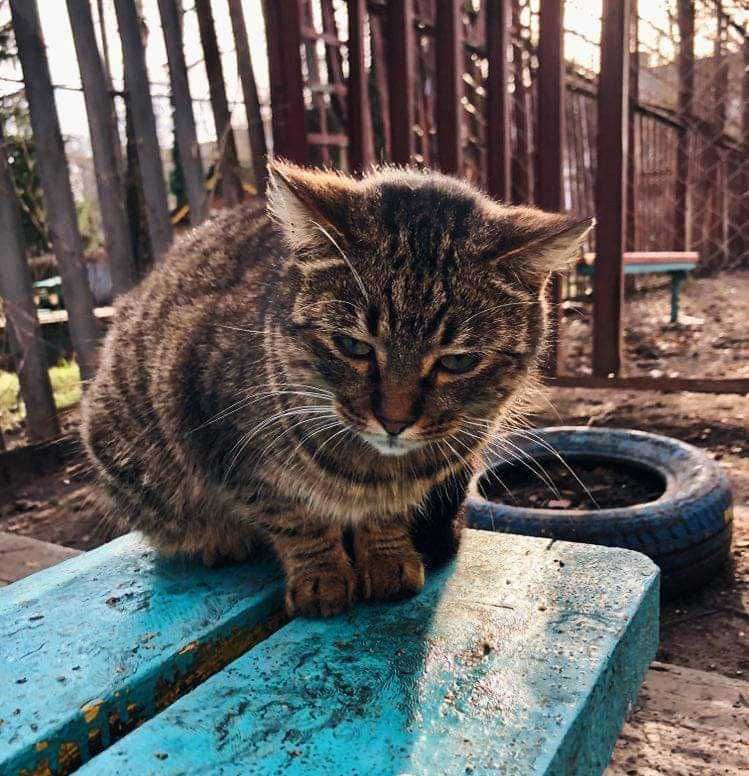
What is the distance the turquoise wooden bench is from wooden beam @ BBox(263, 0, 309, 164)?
91.6 inches

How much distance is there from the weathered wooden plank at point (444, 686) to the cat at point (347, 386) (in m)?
0.16

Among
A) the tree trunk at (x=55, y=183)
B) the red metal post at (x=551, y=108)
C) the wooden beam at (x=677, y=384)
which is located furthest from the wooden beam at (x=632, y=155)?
the tree trunk at (x=55, y=183)

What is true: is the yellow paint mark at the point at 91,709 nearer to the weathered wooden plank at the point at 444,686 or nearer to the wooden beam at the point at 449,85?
the weathered wooden plank at the point at 444,686

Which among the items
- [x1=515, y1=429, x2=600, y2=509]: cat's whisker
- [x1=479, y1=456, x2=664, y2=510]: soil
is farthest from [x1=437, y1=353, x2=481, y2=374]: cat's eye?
[x1=479, y1=456, x2=664, y2=510]: soil

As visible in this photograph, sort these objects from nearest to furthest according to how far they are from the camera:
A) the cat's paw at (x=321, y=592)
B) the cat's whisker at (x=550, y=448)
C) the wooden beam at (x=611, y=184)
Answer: the cat's paw at (x=321, y=592), the cat's whisker at (x=550, y=448), the wooden beam at (x=611, y=184)

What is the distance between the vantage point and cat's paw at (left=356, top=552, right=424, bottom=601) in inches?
55.7

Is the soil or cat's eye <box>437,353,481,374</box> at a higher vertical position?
cat's eye <box>437,353,481,374</box>

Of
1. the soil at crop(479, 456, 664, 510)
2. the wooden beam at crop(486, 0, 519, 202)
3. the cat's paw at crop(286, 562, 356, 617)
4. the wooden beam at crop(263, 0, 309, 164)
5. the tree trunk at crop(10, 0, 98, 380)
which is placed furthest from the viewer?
the wooden beam at crop(486, 0, 519, 202)

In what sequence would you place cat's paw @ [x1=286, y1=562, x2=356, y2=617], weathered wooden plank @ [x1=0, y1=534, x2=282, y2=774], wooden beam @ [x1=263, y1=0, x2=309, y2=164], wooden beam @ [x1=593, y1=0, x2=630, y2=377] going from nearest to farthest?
weathered wooden plank @ [x1=0, y1=534, x2=282, y2=774], cat's paw @ [x1=286, y1=562, x2=356, y2=617], wooden beam @ [x1=263, y1=0, x2=309, y2=164], wooden beam @ [x1=593, y1=0, x2=630, y2=377]

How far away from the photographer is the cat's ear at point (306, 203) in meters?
1.41

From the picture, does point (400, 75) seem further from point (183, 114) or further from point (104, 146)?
point (104, 146)

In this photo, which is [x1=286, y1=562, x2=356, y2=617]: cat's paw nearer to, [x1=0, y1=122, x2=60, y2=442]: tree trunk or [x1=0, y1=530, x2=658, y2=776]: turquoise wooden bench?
[x1=0, y1=530, x2=658, y2=776]: turquoise wooden bench

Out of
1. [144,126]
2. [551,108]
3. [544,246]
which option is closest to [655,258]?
[551,108]

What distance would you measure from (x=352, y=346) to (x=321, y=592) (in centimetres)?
47
